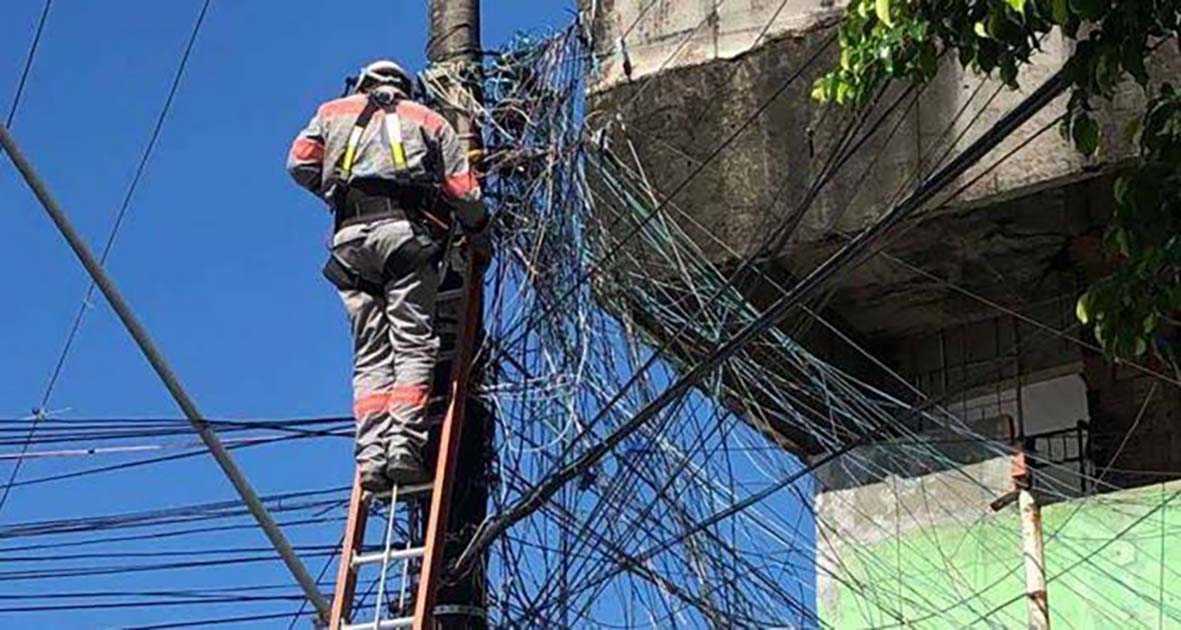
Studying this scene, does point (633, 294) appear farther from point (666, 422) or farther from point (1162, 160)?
point (1162, 160)

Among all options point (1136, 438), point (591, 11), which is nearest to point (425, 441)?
point (591, 11)

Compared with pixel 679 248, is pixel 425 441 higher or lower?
lower

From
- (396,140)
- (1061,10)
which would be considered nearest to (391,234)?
(396,140)

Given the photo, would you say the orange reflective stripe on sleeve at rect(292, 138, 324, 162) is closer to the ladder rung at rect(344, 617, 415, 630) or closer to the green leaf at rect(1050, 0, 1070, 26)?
the ladder rung at rect(344, 617, 415, 630)

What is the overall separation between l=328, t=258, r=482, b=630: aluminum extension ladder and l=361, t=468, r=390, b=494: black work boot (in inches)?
1.3

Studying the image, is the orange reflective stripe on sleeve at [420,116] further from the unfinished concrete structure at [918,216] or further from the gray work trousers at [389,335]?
the unfinished concrete structure at [918,216]

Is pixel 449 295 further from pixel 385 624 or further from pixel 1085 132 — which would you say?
pixel 1085 132

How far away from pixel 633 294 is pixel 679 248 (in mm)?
560

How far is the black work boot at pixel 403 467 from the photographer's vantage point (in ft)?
25.6

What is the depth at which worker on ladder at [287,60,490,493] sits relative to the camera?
8.01 meters

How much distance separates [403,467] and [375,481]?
0.14 m

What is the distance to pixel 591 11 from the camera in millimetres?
11320

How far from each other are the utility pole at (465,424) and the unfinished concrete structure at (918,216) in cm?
163

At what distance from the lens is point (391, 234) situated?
26.4 feet
